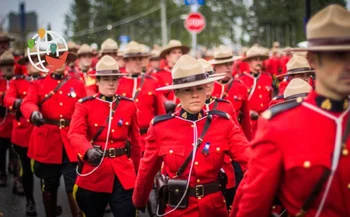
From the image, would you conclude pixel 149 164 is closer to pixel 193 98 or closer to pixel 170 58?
pixel 193 98

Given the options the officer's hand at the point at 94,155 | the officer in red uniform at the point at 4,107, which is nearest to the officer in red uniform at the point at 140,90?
the officer in red uniform at the point at 4,107

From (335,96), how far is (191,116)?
1924 millimetres

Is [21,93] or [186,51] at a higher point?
[186,51]

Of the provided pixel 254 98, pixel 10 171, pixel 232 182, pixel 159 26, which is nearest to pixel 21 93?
pixel 10 171

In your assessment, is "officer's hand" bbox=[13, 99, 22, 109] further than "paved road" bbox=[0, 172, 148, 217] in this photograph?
Yes

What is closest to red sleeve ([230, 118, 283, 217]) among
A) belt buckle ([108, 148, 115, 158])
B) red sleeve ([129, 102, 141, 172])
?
belt buckle ([108, 148, 115, 158])

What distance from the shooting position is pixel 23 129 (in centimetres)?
1005

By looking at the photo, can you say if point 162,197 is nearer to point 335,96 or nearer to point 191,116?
point 191,116

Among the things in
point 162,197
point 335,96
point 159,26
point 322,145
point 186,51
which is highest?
point 159,26

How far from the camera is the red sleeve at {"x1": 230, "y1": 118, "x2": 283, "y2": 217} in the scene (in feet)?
10.5

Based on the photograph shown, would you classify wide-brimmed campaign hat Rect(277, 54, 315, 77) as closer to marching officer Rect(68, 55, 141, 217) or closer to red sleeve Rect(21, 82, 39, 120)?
marching officer Rect(68, 55, 141, 217)

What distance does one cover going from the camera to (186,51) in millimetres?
13750

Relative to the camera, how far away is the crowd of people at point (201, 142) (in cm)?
309

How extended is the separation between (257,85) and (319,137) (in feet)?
28.8
